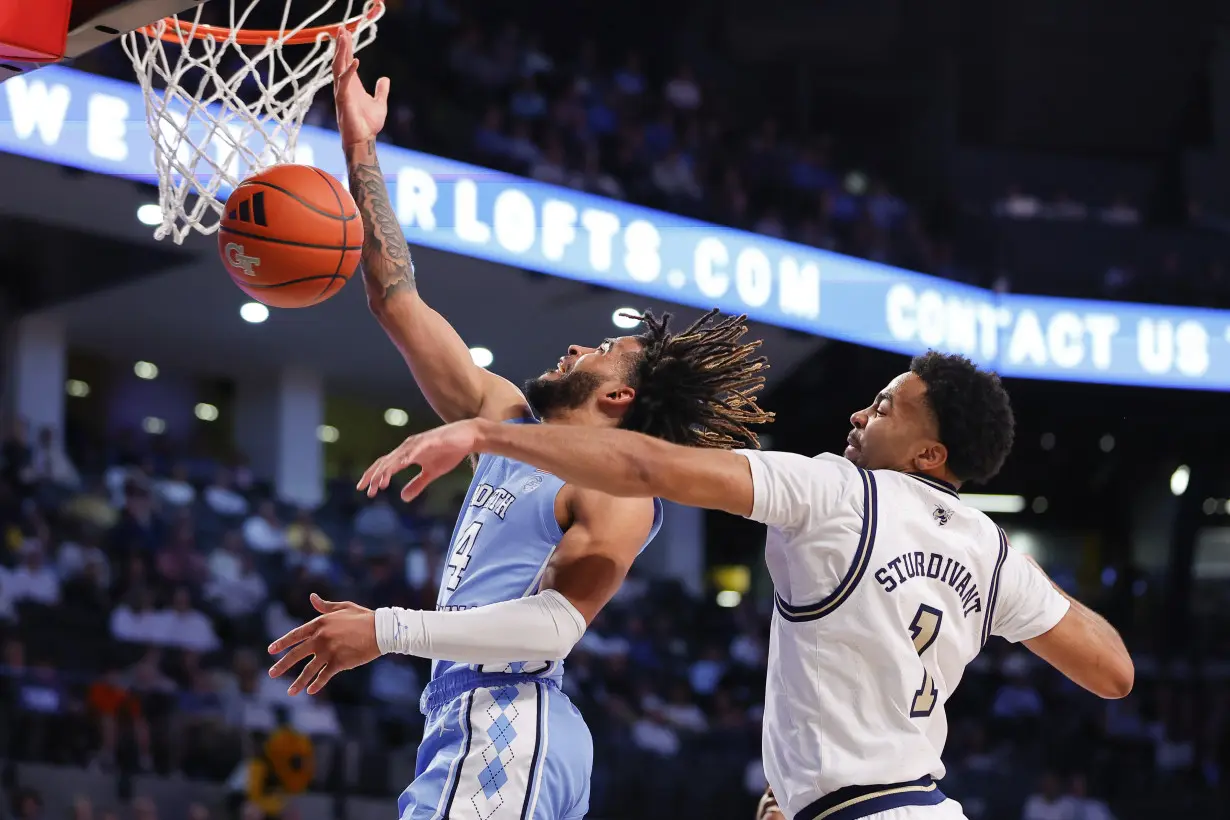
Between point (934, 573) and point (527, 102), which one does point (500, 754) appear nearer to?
point (934, 573)

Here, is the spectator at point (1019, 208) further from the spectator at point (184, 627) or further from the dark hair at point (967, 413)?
the dark hair at point (967, 413)

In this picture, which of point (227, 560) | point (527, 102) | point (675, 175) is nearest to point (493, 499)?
point (227, 560)

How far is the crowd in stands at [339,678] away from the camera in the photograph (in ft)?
28.0

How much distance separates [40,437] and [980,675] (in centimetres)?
795

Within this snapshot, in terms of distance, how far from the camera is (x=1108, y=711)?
13.3 m

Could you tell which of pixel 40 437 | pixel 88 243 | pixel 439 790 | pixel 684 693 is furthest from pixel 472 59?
pixel 439 790

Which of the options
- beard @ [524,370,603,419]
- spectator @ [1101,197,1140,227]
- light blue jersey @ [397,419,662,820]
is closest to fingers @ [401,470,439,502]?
light blue jersey @ [397,419,662,820]

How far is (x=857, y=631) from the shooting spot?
9.60 ft

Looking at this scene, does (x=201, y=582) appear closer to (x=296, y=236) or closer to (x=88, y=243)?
(x=88, y=243)

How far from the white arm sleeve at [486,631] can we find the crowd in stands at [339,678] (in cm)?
552

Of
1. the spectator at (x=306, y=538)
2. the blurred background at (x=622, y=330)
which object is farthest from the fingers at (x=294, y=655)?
the spectator at (x=306, y=538)

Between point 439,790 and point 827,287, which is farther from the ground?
point 827,287

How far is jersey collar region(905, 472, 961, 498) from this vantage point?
3.10 m

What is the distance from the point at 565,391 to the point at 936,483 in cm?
98
